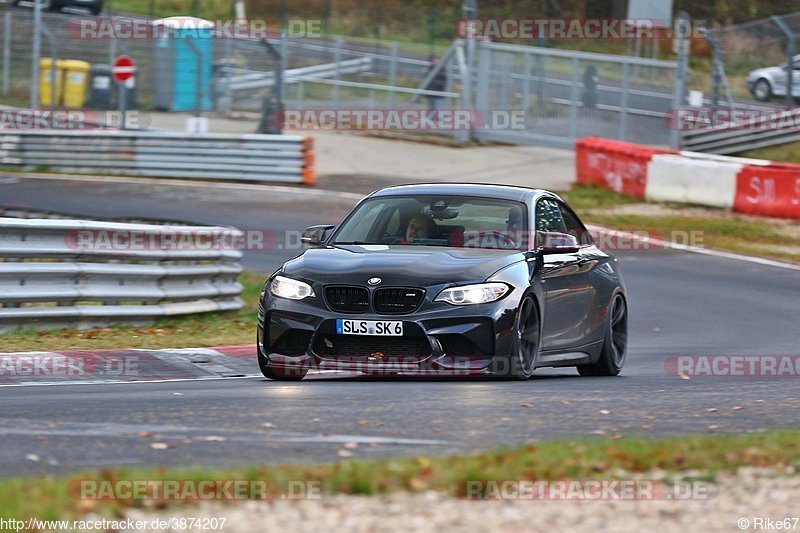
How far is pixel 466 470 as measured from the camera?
230 inches

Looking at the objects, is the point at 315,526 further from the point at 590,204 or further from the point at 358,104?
the point at 358,104

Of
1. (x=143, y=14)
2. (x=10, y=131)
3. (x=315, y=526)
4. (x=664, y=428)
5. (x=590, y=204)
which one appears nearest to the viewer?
(x=315, y=526)

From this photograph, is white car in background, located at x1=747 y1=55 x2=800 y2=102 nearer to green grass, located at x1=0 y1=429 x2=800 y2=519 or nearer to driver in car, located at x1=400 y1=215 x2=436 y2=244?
driver in car, located at x1=400 y1=215 x2=436 y2=244

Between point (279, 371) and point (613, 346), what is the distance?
297 centimetres

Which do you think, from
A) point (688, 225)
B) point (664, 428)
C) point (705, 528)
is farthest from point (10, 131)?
point (705, 528)

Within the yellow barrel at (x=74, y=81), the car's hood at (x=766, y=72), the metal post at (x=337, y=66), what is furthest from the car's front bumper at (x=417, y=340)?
the yellow barrel at (x=74, y=81)

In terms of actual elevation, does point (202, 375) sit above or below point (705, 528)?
below

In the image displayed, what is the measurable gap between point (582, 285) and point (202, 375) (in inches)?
117

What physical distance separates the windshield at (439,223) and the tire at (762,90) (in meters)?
20.9

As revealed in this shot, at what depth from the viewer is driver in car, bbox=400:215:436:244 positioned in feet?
33.5

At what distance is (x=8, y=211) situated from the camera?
20.4 m
